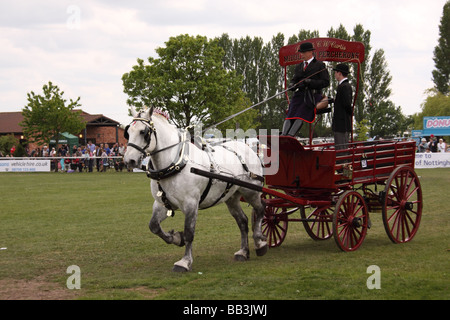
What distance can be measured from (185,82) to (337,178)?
37.4 metres

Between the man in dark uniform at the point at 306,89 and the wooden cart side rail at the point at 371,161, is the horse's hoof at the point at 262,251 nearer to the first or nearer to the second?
the wooden cart side rail at the point at 371,161

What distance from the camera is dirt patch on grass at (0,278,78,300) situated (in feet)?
21.1

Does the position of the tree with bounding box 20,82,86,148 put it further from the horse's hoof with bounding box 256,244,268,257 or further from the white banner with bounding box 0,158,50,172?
the horse's hoof with bounding box 256,244,268,257

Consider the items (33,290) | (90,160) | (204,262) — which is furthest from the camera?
(90,160)

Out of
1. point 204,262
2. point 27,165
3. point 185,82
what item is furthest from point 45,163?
point 204,262

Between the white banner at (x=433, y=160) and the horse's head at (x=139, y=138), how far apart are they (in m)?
31.3

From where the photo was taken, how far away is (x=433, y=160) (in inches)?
1412

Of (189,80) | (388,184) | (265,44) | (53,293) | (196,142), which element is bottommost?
(53,293)

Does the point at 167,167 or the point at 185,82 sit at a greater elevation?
the point at 185,82

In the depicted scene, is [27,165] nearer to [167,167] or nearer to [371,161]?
[371,161]
